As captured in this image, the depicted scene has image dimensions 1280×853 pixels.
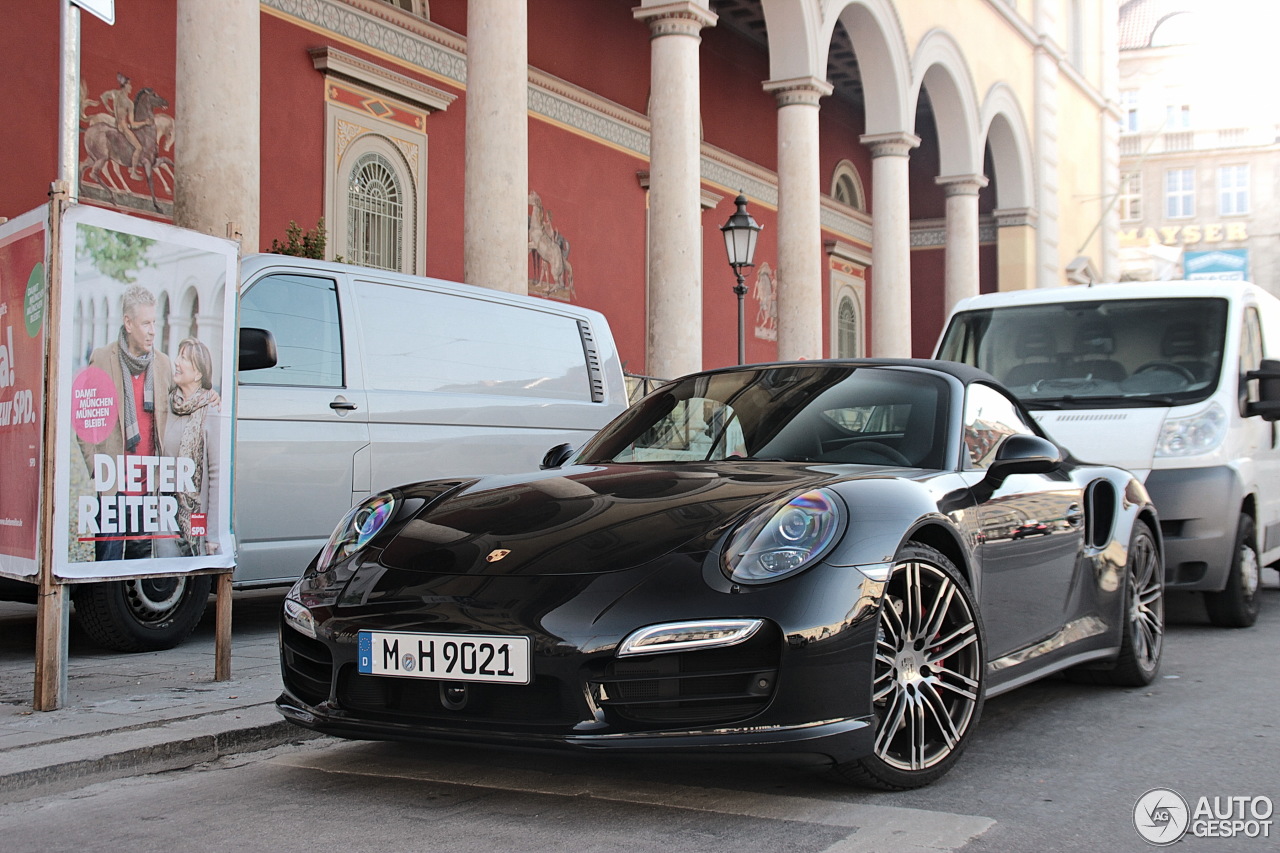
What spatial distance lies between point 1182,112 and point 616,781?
74327 mm

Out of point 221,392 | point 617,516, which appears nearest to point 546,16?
point 221,392

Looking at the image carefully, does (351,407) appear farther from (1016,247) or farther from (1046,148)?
(1046,148)

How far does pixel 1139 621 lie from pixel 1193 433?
2.39 metres

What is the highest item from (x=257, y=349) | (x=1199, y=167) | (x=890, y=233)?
(x=1199, y=167)

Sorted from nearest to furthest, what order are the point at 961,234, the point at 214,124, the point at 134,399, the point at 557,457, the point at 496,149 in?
the point at 134,399 → the point at 557,457 → the point at 214,124 → the point at 496,149 → the point at 961,234

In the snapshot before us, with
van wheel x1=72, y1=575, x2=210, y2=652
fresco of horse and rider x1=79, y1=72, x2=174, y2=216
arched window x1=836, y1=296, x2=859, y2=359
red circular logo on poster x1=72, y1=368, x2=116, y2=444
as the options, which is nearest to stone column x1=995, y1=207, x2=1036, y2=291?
arched window x1=836, y1=296, x2=859, y2=359

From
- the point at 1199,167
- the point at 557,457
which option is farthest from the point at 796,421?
the point at 1199,167

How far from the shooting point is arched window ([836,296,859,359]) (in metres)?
32.1

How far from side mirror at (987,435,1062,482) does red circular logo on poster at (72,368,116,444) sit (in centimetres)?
324

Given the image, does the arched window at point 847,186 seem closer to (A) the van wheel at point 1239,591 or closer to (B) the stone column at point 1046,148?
(B) the stone column at point 1046,148

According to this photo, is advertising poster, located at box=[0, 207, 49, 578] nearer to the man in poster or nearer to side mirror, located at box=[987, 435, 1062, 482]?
the man in poster

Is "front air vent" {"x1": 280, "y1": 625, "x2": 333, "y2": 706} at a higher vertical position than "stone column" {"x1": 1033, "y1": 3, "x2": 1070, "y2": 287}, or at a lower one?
lower

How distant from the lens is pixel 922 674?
4.02m

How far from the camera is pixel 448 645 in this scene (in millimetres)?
3688
